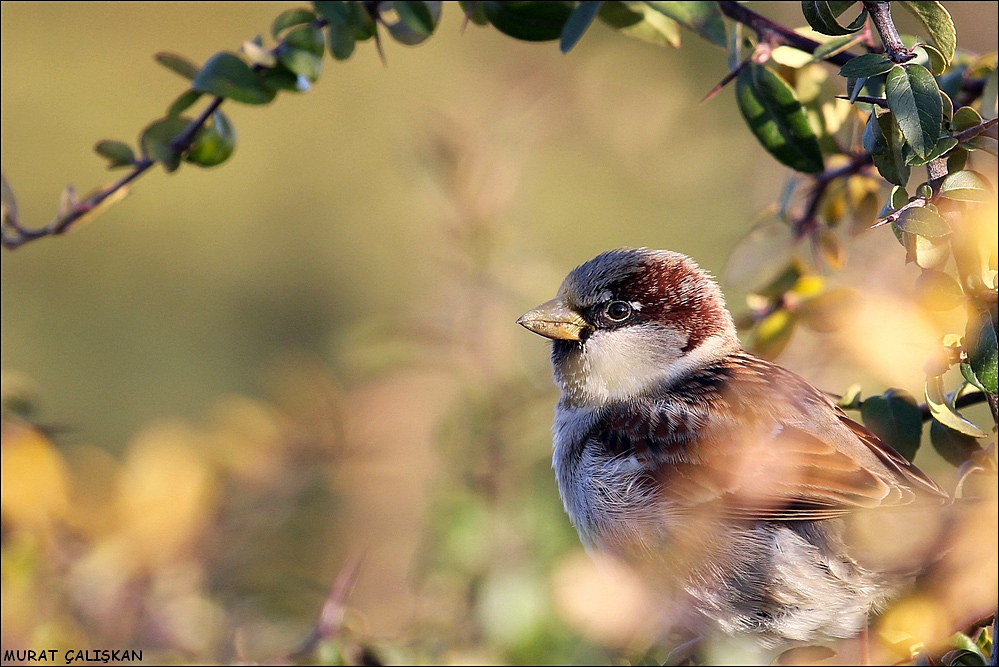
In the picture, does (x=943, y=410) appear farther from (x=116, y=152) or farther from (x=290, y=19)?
(x=116, y=152)

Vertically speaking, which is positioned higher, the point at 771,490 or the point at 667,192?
the point at 771,490

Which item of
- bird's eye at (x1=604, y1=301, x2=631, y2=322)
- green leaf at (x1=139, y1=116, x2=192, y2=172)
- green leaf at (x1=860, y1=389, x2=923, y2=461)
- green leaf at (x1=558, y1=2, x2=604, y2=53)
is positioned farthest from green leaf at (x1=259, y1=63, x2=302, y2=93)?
green leaf at (x1=860, y1=389, x2=923, y2=461)

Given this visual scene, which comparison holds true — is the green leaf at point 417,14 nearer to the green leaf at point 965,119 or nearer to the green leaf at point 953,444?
the green leaf at point 965,119

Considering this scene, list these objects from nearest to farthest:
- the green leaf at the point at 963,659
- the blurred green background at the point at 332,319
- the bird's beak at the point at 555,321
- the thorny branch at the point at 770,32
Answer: the green leaf at the point at 963,659 < the thorny branch at the point at 770,32 < the blurred green background at the point at 332,319 < the bird's beak at the point at 555,321

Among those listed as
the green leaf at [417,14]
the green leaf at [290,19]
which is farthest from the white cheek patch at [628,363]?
the green leaf at [290,19]

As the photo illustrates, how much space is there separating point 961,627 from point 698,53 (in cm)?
400

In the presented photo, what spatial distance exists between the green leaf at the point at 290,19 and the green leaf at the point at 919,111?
830 millimetres

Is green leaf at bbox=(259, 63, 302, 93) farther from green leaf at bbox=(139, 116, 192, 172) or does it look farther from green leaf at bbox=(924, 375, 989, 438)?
green leaf at bbox=(924, 375, 989, 438)

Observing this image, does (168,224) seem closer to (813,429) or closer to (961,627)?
(813,429)

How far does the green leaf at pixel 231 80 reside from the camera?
141 centimetres

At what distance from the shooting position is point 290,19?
58.1 inches

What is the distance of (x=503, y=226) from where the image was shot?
2197 millimetres

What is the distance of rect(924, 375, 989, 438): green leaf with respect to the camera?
4.28ft

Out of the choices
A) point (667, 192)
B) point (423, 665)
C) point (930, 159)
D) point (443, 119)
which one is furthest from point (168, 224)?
point (930, 159)
